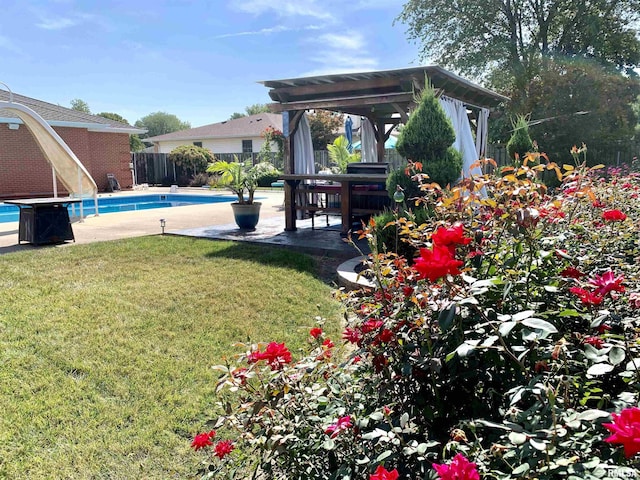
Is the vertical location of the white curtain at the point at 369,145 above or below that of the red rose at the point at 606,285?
above

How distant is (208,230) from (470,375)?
24.6 feet

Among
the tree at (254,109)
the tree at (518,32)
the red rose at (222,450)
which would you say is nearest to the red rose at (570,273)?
the red rose at (222,450)

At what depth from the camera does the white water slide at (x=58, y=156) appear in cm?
1041

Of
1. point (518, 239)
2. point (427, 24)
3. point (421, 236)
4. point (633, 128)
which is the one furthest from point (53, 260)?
point (427, 24)

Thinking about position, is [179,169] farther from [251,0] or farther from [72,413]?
[72,413]

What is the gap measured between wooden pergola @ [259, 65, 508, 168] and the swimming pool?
24.7 feet

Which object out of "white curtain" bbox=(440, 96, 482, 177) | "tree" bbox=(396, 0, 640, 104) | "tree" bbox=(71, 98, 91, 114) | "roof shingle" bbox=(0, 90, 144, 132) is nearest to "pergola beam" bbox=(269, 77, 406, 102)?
"white curtain" bbox=(440, 96, 482, 177)

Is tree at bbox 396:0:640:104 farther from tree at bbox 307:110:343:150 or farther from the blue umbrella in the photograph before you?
the blue umbrella

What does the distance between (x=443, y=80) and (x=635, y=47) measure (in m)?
17.7

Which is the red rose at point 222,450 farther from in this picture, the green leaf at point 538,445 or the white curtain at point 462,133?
the white curtain at point 462,133

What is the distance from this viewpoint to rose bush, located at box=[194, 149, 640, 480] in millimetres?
1000

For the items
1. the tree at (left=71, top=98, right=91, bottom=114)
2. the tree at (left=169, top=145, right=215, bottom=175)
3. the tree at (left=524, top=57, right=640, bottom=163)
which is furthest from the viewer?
the tree at (left=71, top=98, right=91, bottom=114)

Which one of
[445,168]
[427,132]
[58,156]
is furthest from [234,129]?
[445,168]

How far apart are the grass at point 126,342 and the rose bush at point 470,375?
1057mm
